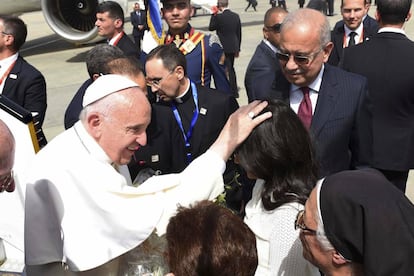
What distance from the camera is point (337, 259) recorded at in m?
1.67

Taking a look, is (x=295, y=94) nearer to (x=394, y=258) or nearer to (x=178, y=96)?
(x=178, y=96)

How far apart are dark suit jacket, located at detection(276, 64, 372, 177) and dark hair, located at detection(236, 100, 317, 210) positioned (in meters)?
0.68

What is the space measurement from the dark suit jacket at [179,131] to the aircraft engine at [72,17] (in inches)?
335

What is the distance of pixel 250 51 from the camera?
14023 mm

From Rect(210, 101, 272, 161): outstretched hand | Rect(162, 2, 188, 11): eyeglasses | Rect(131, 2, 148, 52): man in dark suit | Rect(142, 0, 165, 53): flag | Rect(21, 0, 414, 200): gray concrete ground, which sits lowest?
Rect(21, 0, 414, 200): gray concrete ground

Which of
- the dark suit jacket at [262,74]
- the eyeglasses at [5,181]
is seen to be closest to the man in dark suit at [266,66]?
the dark suit jacket at [262,74]

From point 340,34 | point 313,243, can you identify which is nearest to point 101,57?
point 313,243

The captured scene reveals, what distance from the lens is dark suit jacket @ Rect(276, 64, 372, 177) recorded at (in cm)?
307

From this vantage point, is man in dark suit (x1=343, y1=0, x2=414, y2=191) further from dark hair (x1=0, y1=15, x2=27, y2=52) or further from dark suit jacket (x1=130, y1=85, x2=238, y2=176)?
dark hair (x1=0, y1=15, x2=27, y2=52)

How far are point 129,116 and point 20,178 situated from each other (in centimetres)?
57

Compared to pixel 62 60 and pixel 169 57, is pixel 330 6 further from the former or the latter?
pixel 169 57

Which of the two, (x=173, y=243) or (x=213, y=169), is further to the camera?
(x=213, y=169)

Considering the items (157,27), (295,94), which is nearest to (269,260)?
(295,94)

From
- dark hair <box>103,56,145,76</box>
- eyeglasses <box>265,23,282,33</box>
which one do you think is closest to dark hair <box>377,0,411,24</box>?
eyeglasses <box>265,23,282,33</box>
